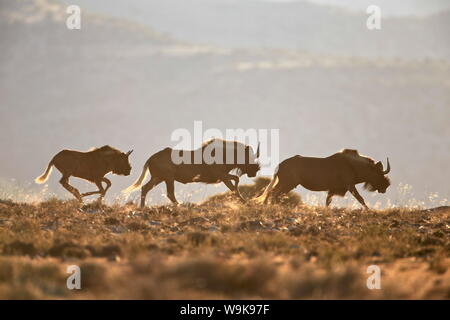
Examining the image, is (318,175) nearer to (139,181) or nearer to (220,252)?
(139,181)

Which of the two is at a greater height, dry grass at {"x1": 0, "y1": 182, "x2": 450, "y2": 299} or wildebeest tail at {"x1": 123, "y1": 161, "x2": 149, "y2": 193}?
wildebeest tail at {"x1": 123, "y1": 161, "x2": 149, "y2": 193}

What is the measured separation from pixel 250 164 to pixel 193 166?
2026 mm

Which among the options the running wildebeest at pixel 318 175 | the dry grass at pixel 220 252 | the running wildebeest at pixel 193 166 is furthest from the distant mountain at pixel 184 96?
the dry grass at pixel 220 252

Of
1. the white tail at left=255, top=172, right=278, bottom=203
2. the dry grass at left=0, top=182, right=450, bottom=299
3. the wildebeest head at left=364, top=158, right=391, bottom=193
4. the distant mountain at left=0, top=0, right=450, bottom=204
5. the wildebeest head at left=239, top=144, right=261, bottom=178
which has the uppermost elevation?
the distant mountain at left=0, top=0, right=450, bottom=204

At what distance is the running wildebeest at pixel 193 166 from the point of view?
1797 centimetres

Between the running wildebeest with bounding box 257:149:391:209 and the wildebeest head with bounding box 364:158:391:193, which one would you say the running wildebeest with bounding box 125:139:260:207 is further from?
the wildebeest head with bounding box 364:158:391:193

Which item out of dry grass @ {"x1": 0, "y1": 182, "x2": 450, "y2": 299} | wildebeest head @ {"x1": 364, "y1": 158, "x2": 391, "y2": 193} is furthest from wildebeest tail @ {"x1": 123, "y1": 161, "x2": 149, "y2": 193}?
wildebeest head @ {"x1": 364, "y1": 158, "x2": 391, "y2": 193}

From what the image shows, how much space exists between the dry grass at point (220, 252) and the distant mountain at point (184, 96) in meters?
89.4

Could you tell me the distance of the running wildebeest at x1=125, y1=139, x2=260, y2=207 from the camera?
707 inches

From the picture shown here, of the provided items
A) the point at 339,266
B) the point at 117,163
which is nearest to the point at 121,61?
the point at 117,163

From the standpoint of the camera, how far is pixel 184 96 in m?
152

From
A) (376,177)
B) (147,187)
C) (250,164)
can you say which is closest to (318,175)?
(376,177)

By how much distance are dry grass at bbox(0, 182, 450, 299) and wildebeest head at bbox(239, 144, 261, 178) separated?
10.4 ft

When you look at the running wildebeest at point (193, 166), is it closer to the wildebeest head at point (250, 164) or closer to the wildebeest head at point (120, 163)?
the wildebeest head at point (250, 164)
